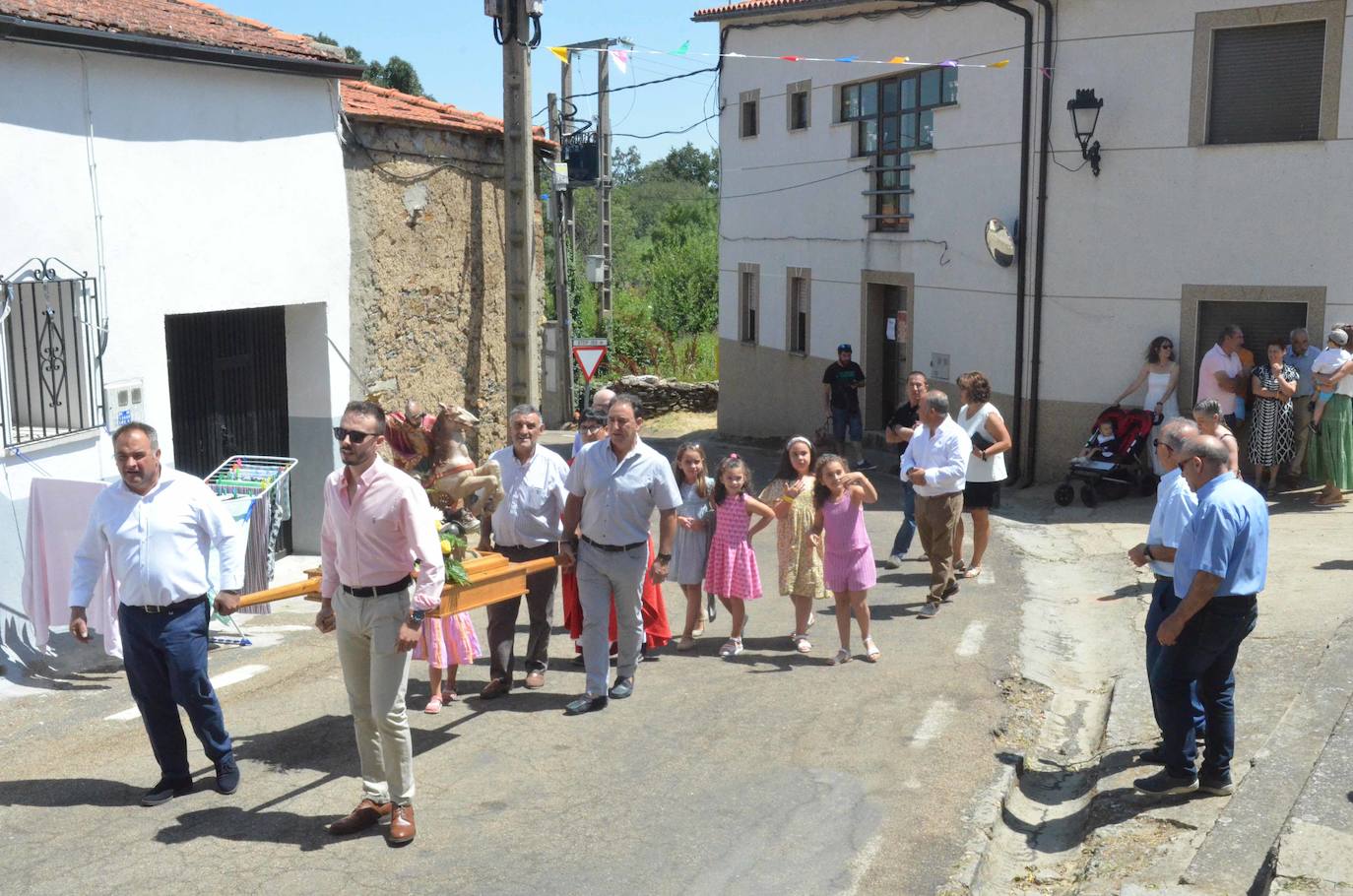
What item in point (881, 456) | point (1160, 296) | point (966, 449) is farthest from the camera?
point (881, 456)

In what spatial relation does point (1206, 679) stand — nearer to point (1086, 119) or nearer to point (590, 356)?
point (1086, 119)

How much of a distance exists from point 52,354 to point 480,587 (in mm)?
4143

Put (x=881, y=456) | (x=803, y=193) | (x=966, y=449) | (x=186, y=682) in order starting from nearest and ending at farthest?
(x=186, y=682) < (x=966, y=449) < (x=881, y=456) < (x=803, y=193)

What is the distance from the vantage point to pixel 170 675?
19.9 ft

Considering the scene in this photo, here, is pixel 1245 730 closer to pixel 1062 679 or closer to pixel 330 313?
pixel 1062 679

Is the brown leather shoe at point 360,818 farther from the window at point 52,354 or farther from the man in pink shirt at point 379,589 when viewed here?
the window at point 52,354

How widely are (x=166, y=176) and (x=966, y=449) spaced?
6.34 meters

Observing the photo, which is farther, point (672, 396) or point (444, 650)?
point (672, 396)

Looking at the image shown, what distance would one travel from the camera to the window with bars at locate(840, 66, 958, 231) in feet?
59.9

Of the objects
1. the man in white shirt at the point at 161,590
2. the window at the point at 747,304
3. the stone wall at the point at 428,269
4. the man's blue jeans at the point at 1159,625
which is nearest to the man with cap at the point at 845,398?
the window at the point at 747,304

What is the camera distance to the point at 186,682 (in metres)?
6.04

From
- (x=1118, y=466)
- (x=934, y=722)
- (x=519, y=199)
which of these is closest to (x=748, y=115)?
(x=1118, y=466)

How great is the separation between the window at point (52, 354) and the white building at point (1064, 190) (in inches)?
433

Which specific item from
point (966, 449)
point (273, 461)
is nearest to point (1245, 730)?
point (966, 449)
